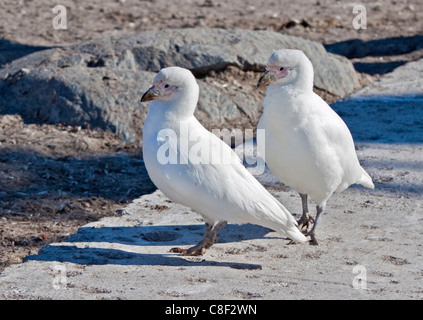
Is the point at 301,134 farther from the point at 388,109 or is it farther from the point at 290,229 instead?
the point at 388,109

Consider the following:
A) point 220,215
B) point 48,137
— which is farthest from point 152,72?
point 220,215

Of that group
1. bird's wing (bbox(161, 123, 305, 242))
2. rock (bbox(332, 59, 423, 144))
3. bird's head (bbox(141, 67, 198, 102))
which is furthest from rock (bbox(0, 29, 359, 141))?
bird's wing (bbox(161, 123, 305, 242))

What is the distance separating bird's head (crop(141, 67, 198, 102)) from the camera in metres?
4.77

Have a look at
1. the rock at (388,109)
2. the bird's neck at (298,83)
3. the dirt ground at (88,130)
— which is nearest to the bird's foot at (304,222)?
the bird's neck at (298,83)

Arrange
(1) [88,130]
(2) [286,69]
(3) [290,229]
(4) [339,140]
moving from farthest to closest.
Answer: (1) [88,130]
(4) [339,140]
(2) [286,69]
(3) [290,229]

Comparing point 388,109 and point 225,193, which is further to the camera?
point 388,109

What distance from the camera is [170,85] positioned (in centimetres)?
479

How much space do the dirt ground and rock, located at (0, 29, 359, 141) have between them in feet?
0.63

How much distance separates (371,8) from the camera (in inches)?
541

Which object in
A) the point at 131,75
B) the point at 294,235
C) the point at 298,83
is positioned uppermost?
the point at 298,83

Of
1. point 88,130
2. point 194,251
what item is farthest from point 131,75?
point 194,251

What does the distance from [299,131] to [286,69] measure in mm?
412

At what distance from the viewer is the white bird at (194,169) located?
4.59 m

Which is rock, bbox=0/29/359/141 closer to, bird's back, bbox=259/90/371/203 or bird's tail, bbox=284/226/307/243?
bird's back, bbox=259/90/371/203
